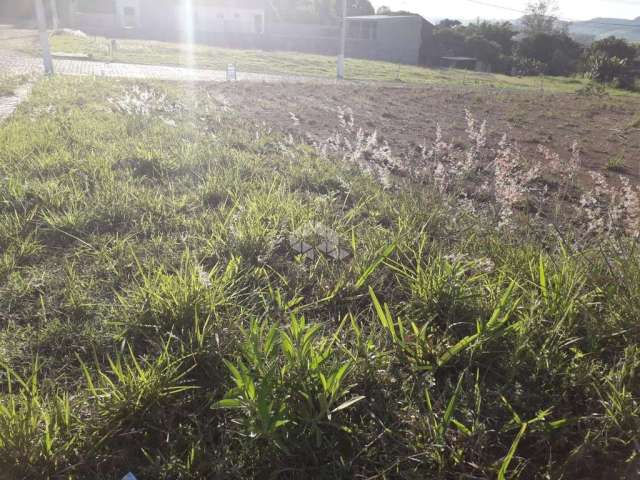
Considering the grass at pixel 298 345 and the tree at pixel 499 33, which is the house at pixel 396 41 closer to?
the tree at pixel 499 33

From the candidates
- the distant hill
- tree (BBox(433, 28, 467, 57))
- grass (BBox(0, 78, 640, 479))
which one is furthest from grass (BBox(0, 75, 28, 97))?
tree (BBox(433, 28, 467, 57))

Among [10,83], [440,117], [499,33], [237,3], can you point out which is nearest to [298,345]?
[440,117]

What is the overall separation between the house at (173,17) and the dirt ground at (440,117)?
34.9 m

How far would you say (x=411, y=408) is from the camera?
1.97 metres

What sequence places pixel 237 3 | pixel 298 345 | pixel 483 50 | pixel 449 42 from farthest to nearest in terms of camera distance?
pixel 237 3
pixel 449 42
pixel 483 50
pixel 298 345

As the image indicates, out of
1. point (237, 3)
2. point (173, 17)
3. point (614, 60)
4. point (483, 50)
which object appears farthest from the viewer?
point (237, 3)

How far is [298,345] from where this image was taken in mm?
1993

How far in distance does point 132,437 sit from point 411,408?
118 centimetres

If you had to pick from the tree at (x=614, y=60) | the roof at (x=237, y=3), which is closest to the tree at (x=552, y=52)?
the tree at (x=614, y=60)

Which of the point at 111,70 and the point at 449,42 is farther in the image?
the point at 449,42

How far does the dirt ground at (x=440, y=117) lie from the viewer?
23.7 ft

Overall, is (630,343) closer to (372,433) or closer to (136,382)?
(372,433)

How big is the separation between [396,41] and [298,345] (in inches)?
1759

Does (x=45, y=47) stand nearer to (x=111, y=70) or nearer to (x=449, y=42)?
(x=111, y=70)
